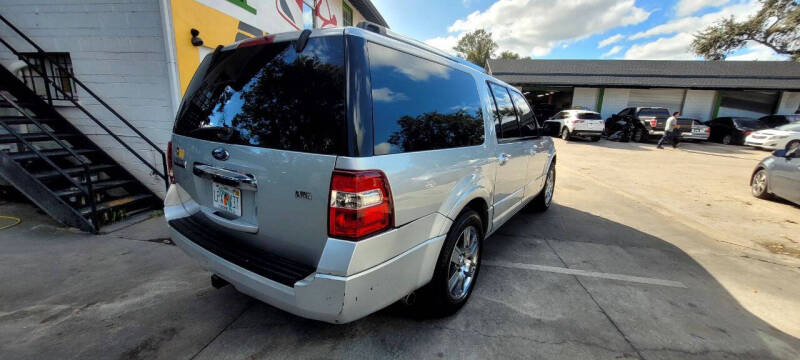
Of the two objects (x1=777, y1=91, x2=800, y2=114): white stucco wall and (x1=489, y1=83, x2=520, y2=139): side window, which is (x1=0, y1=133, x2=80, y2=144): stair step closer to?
(x1=489, y1=83, x2=520, y2=139): side window

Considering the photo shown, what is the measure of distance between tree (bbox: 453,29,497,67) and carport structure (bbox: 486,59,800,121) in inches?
1009

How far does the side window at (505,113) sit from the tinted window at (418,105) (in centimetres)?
51

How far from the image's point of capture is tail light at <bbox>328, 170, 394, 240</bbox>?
→ 1.57m

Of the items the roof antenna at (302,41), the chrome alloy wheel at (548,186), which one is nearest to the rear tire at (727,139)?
the chrome alloy wheel at (548,186)

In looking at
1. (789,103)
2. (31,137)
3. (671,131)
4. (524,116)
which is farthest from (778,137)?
(31,137)

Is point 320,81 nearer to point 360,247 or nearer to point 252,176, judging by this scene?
point 252,176

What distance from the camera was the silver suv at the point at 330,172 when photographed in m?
1.60

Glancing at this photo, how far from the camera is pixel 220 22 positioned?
5.59m

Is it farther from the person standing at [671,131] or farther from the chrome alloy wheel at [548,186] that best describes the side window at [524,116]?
the person standing at [671,131]

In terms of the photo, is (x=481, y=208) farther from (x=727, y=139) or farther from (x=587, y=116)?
(x=727, y=139)

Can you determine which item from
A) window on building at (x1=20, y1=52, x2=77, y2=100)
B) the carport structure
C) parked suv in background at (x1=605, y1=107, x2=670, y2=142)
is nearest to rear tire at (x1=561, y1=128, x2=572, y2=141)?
parked suv in background at (x1=605, y1=107, x2=670, y2=142)

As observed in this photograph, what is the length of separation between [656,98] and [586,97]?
4984 mm

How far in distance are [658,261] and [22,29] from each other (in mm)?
9566

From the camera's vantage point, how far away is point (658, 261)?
11.8 ft
